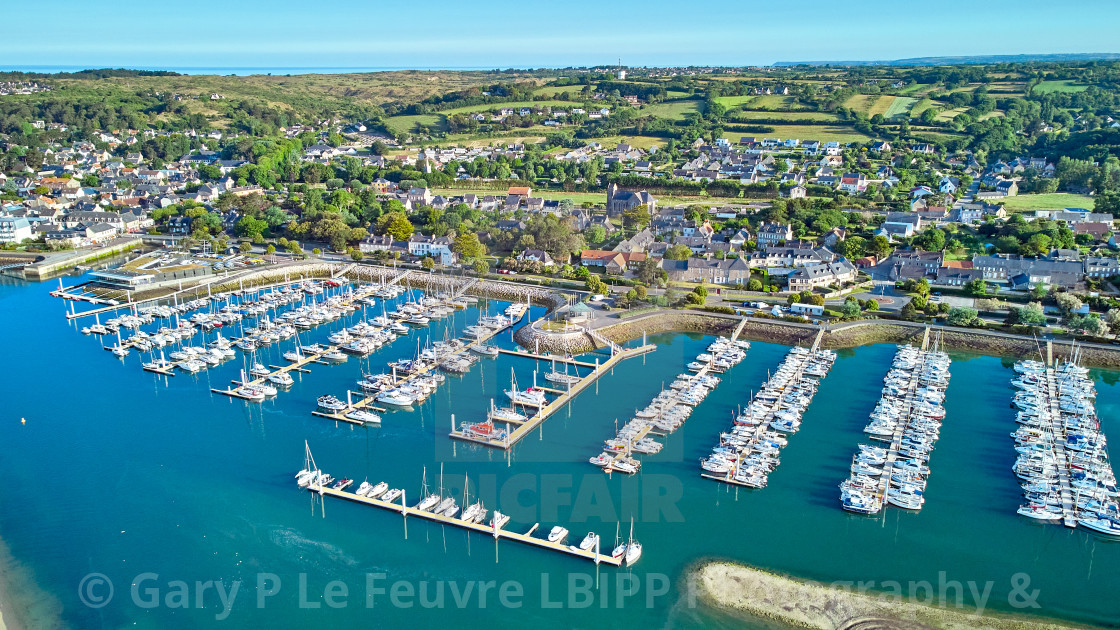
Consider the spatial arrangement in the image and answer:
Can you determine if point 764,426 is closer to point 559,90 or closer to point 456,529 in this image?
point 456,529

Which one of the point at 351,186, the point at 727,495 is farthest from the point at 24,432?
the point at 351,186

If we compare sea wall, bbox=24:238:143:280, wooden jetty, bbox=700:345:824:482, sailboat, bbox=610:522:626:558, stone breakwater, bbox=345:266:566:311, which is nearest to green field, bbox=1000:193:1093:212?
wooden jetty, bbox=700:345:824:482

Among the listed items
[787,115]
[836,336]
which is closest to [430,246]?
[836,336]

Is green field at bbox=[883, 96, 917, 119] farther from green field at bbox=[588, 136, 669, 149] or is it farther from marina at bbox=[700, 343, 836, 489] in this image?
marina at bbox=[700, 343, 836, 489]

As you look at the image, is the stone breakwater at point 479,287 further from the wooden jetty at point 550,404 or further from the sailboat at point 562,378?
the sailboat at point 562,378

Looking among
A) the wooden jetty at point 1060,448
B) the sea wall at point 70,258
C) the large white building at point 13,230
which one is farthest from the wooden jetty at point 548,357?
the large white building at point 13,230

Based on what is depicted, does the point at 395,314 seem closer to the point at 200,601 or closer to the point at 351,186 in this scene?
the point at 200,601
